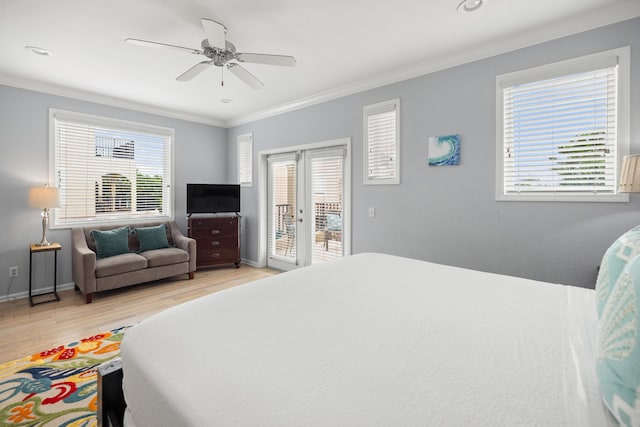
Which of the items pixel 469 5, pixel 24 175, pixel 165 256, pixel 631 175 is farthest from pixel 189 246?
pixel 631 175

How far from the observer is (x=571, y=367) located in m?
0.88

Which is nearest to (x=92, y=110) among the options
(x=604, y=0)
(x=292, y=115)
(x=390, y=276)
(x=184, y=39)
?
(x=184, y=39)

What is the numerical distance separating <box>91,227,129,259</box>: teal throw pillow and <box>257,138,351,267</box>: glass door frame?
198cm

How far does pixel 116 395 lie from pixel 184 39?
274cm

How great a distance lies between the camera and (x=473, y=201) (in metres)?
2.87

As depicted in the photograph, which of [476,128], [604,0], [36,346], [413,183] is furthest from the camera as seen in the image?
[413,183]

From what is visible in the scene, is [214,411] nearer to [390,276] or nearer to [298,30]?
[390,276]

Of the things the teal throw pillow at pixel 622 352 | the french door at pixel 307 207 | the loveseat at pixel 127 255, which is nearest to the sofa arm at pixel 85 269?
the loveseat at pixel 127 255

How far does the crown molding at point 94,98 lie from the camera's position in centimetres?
356

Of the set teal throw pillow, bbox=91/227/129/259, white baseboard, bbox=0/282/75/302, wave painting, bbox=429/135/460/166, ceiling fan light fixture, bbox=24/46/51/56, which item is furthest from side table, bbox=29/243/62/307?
wave painting, bbox=429/135/460/166

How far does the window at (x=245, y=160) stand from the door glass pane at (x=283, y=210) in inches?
19.1

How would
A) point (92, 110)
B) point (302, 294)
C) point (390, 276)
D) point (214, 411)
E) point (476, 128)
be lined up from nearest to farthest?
point (214, 411)
point (302, 294)
point (390, 276)
point (476, 128)
point (92, 110)

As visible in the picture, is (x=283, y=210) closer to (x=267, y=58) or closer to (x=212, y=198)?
(x=212, y=198)

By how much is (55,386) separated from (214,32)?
2.65 m
